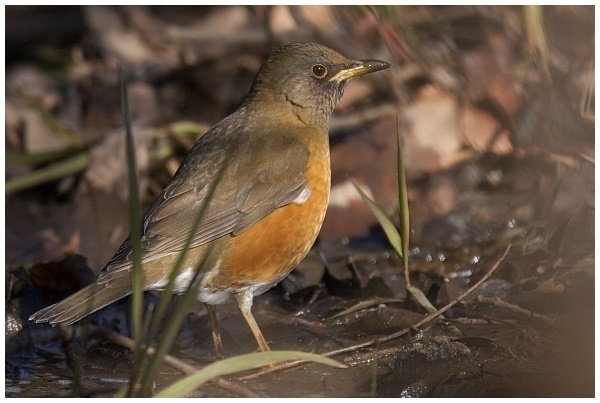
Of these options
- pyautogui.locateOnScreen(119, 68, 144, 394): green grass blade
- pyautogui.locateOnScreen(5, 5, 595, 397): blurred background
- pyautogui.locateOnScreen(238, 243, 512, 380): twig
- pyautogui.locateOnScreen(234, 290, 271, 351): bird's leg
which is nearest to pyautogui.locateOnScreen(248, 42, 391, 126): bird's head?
pyautogui.locateOnScreen(5, 5, 595, 397): blurred background

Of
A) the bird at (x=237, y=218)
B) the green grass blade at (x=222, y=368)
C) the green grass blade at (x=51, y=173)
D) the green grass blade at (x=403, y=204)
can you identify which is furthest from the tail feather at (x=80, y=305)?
the green grass blade at (x=51, y=173)

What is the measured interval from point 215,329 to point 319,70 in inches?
64.8

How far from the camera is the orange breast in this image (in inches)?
179

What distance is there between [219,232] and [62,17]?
5.12 m

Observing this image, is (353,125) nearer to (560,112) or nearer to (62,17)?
(560,112)

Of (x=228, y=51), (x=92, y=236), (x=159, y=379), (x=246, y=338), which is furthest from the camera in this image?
(x=228, y=51)

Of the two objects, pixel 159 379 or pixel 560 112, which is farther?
pixel 560 112

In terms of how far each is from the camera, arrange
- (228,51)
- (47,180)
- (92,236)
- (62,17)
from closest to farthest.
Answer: (92,236)
(47,180)
(228,51)
(62,17)

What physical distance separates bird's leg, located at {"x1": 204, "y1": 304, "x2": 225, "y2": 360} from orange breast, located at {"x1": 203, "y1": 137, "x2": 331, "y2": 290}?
380 mm

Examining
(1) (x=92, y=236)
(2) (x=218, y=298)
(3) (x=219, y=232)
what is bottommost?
(1) (x=92, y=236)

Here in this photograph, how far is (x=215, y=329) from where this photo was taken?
16.1 ft

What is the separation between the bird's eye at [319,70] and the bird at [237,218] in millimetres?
172

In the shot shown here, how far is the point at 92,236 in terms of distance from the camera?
22.1 feet
